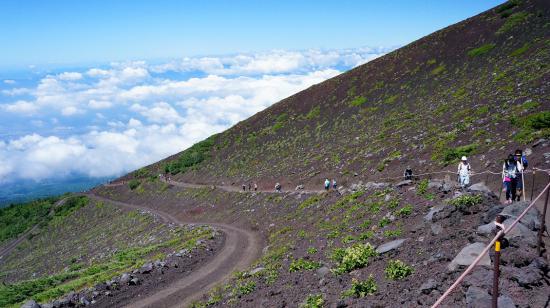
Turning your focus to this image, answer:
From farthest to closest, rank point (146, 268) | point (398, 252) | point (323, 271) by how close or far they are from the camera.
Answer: point (146, 268) → point (323, 271) → point (398, 252)

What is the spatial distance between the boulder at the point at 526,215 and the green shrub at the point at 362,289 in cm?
420

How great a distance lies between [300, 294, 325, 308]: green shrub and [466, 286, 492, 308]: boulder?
441cm

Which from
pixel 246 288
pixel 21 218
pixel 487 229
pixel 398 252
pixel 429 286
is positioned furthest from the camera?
pixel 21 218

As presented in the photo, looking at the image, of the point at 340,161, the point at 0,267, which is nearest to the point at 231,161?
the point at 340,161

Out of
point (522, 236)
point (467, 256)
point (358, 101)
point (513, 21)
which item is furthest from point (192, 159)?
point (522, 236)

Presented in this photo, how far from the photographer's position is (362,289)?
10.9 m

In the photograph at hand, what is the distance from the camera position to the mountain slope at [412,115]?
32281 millimetres

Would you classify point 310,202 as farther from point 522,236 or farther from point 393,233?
point 522,236

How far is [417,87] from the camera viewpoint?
6006 cm

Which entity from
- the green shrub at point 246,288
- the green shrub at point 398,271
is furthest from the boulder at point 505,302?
the green shrub at point 246,288

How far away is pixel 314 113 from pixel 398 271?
207ft

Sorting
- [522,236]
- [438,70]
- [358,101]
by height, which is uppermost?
[438,70]

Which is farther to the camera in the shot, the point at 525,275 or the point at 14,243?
the point at 14,243

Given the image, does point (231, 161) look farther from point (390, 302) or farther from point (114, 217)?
point (390, 302)
